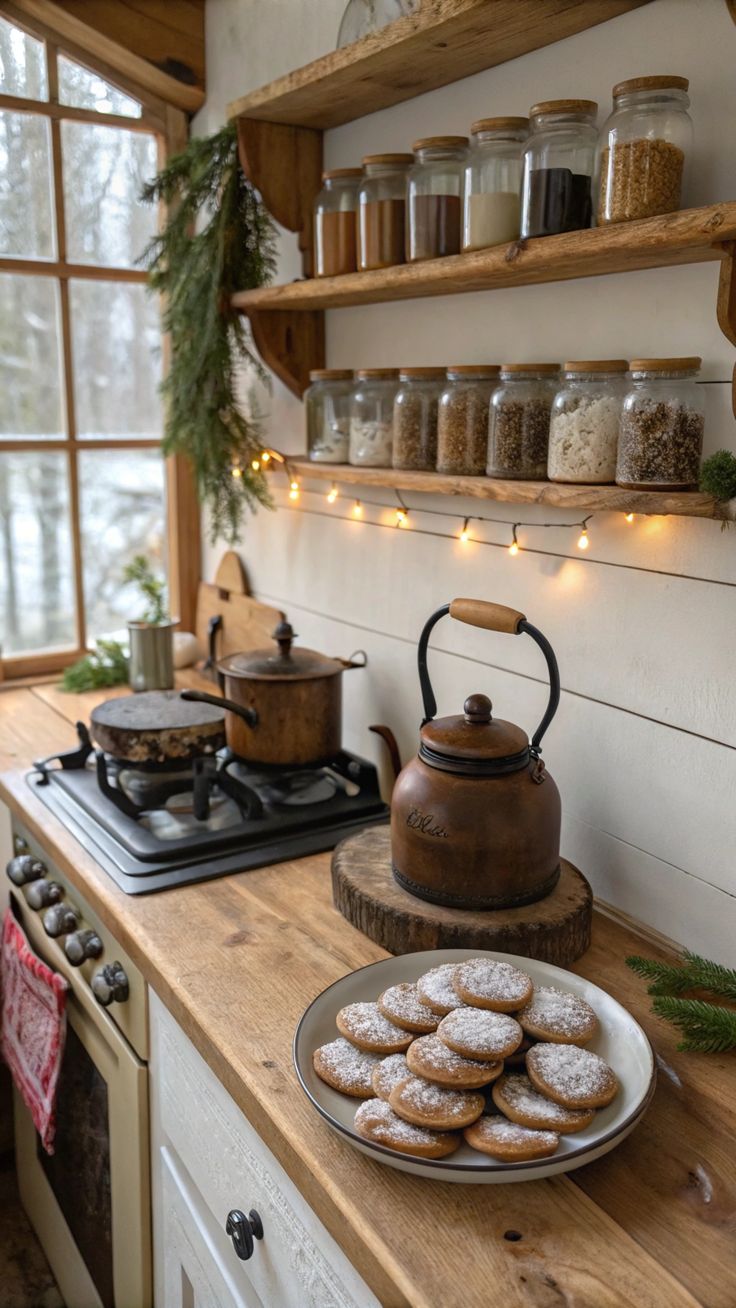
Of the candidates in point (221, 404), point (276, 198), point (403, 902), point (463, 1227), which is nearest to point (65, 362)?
point (221, 404)

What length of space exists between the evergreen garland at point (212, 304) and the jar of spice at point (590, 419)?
86 centimetres

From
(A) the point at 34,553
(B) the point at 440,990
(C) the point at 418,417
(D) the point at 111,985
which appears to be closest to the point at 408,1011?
(B) the point at 440,990

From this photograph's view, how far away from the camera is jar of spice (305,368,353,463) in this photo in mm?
1708

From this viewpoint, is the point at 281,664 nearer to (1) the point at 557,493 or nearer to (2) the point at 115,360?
(1) the point at 557,493

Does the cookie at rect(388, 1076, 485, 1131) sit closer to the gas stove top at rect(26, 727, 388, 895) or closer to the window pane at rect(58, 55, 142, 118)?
the gas stove top at rect(26, 727, 388, 895)

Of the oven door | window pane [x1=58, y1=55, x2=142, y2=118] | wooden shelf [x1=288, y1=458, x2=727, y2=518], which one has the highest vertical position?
window pane [x1=58, y1=55, x2=142, y2=118]

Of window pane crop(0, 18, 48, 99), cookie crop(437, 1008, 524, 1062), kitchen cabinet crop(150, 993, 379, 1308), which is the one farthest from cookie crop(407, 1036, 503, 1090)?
window pane crop(0, 18, 48, 99)

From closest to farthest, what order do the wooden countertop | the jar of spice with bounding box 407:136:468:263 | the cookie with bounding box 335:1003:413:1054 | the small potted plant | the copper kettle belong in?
the wooden countertop < the cookie with bounding box 335:1003:413:1054 < the copper kettle < the jar of spice with bounding box 407:136:468:263 < the small potted plant

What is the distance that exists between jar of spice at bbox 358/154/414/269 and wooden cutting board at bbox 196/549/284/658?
0.82m

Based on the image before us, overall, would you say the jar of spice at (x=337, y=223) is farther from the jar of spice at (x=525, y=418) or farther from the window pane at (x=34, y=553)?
the window pane at (x=34, y=553)

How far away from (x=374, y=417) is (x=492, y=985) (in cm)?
91

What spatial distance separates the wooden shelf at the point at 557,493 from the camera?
1.11 metres

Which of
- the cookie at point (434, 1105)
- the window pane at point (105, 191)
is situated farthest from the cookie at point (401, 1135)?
the window pane at point (105, 191)

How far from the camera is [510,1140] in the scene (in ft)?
2.99
